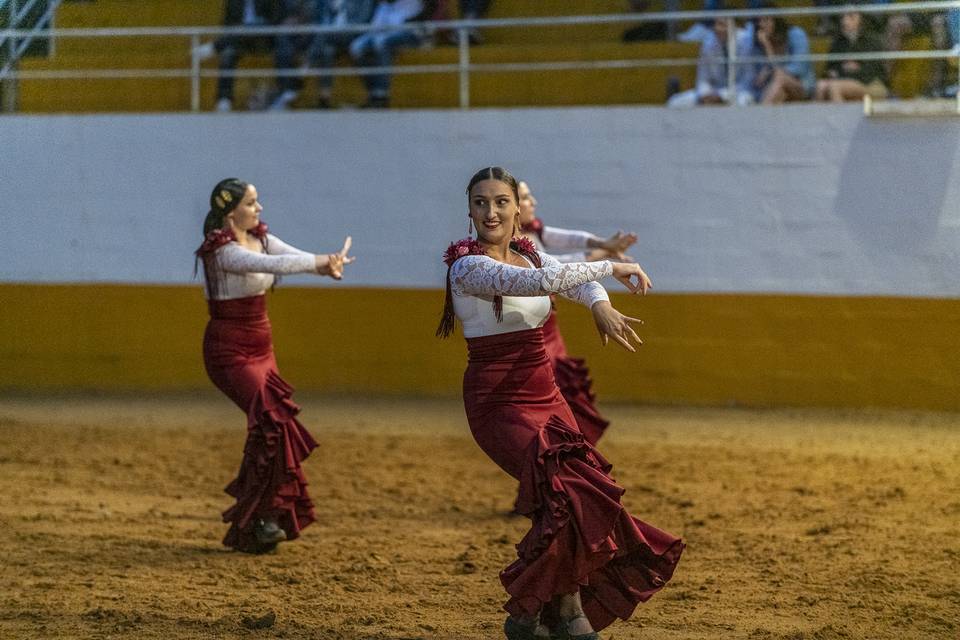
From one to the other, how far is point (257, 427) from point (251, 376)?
331 millimetres

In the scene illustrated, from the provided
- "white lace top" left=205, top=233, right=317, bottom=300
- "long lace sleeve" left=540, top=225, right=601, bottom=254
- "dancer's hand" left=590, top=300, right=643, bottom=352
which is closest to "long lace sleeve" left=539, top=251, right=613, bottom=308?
"dancer's hand" left=590, top=300, right=643, bottom=352

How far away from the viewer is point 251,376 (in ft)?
24.7

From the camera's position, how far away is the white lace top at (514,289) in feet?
16.7

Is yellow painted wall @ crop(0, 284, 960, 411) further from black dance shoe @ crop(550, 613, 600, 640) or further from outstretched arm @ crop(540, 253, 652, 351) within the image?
black dance shoe @ crop(550, 613, 600, 640)

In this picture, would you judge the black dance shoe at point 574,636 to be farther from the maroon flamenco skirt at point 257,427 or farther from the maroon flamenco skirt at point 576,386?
the maroon flamenco skirt at point 576,386

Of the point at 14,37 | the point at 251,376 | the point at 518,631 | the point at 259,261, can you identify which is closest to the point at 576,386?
the point at 251,376

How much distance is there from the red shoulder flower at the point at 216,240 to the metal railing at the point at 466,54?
575 centimetres

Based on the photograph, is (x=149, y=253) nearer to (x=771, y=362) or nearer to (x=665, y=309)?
(x=665, y=309)

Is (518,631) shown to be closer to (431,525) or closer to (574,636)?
(574,636)

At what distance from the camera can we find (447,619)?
5.98 meters

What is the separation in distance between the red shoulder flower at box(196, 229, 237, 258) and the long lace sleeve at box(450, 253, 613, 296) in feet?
7.97

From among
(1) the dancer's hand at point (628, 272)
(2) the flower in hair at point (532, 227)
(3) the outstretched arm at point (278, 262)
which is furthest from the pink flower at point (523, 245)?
(2) the flower in hair at point (532, 227)

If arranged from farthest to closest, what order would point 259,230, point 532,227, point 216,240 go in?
1. point 532,227
2. point 259,230
3. point 216,240

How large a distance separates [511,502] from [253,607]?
307 centimetres
